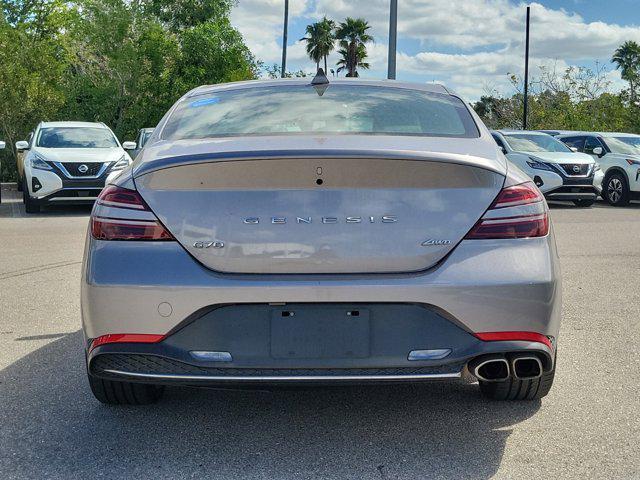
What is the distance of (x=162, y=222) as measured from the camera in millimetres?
3586

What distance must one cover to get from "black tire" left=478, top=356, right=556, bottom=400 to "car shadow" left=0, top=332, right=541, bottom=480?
0.16 feet

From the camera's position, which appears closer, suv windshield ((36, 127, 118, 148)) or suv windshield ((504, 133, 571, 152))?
suv windshield ((36, 127, 118, 148))

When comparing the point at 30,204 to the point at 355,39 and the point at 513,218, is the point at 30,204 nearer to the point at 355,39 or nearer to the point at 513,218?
the point at 513,218

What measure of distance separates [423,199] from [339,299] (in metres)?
0.51

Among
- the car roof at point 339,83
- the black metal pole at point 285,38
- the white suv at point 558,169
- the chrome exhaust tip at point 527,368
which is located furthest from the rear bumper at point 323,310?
the black metal pole at point 285,38

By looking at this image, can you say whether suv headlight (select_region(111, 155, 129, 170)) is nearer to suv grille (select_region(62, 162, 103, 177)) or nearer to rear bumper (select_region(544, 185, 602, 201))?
suv grille (select_region(62, 162, 103, 177))

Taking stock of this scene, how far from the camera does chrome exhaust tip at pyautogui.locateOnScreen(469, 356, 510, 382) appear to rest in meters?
3.59

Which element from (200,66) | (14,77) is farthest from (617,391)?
(200,66)

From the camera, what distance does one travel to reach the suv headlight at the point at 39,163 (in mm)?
16625

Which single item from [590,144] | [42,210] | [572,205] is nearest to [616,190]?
[572,205]

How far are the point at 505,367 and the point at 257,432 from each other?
1.13m

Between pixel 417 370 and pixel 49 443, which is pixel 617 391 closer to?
pixel 417 370

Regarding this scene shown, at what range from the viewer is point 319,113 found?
4.35 m

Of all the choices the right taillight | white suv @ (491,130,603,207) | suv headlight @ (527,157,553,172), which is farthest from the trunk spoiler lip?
suv headlight @ (527,157,553,172)
